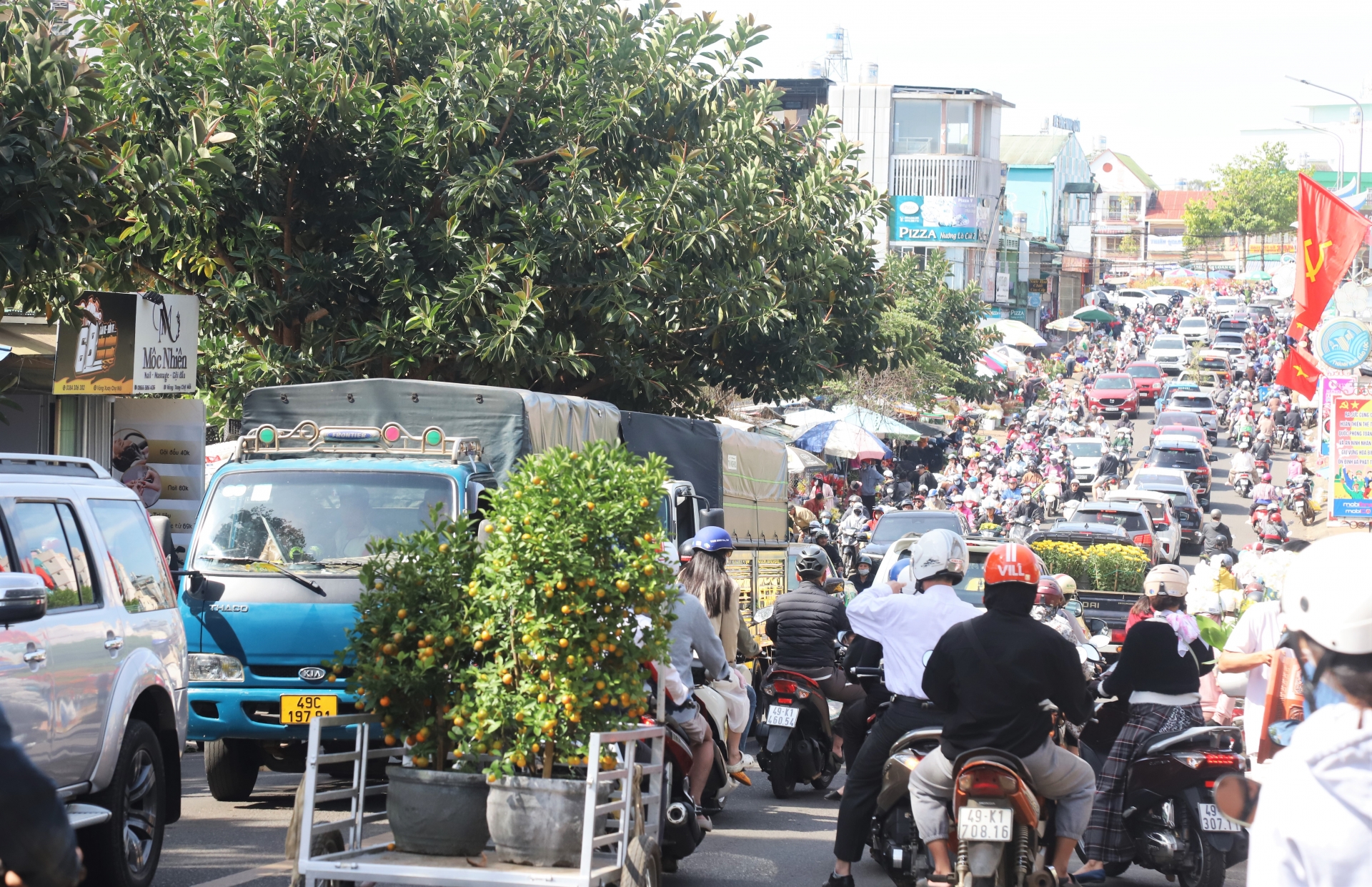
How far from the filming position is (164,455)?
1479 cm

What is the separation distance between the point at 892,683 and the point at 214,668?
4.20 meters

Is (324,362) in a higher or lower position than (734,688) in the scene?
Answer: higher

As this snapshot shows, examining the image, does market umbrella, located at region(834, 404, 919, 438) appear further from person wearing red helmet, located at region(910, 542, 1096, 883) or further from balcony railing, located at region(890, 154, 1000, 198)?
person wearing red helmet, located at region(910, 542, 1096, 883)

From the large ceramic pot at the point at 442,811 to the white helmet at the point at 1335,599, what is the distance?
11.0ft

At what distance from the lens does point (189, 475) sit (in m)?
14.8

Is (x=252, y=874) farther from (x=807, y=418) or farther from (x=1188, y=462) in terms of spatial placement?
(x=1188, y=462)

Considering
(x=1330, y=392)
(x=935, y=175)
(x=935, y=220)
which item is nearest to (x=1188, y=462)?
(x=1330, y=392)

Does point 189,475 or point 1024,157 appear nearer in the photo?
point 189,475

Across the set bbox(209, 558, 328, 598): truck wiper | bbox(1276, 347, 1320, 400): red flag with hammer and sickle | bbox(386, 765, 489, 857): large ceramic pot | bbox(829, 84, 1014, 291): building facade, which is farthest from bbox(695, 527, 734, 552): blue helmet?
bbox(829, 84, 1014, 291): building facade

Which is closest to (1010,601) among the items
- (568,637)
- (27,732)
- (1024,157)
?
(568,637)

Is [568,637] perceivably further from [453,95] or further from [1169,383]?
[1169,383]

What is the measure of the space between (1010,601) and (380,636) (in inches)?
97.0

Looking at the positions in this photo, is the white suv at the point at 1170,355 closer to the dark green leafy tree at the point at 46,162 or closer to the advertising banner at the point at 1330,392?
the advertising banner at the point at 1330,392

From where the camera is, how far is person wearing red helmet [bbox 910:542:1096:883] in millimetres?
5922
